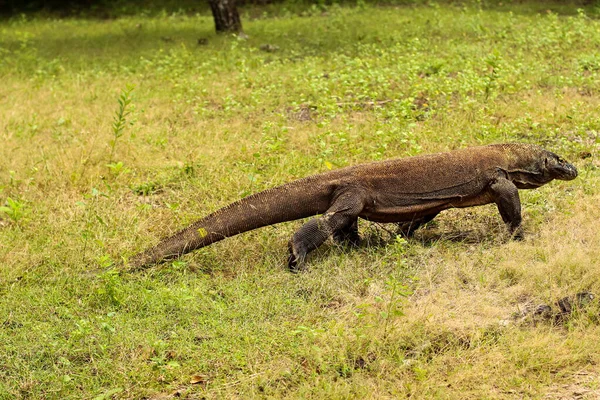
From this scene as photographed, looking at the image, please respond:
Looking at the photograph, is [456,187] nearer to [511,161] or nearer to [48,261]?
[511,161]

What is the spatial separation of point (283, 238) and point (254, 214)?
394mm

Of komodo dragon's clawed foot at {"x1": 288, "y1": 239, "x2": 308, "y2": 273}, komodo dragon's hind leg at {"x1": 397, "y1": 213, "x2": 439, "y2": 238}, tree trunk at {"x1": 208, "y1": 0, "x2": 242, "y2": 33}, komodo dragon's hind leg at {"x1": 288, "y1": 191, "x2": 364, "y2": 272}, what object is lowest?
tree trunk at {"x1": 208, "y1": 0, "x2": 242, "y2": 33}

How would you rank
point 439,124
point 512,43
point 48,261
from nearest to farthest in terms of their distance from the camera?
point 48,261 → point 439,124 → point 512,43

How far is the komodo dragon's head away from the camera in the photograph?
4.95m

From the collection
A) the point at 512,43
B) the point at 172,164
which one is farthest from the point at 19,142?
the point at 512,43

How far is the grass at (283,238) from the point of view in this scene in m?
3.48

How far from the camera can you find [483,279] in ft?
13.6

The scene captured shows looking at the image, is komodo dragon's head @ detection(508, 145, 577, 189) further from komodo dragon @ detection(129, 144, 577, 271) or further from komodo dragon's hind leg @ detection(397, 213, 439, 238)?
komodo dragon's hind leg @ detection(397, 213, 439, 238)

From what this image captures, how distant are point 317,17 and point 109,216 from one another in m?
8.65

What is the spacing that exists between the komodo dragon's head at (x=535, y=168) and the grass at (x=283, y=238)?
0.21 metres

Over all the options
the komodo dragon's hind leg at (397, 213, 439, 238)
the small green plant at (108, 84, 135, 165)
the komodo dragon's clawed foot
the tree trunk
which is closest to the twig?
the small green plant at (108, 84, 135, 165)

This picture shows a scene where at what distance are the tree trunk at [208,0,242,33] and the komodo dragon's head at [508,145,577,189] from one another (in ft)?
23.7

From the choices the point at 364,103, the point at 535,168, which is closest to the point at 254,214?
the point at 535,168

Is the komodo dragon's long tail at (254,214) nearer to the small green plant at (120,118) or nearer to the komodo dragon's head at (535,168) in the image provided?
the komodo dragon's head at (535,168)
